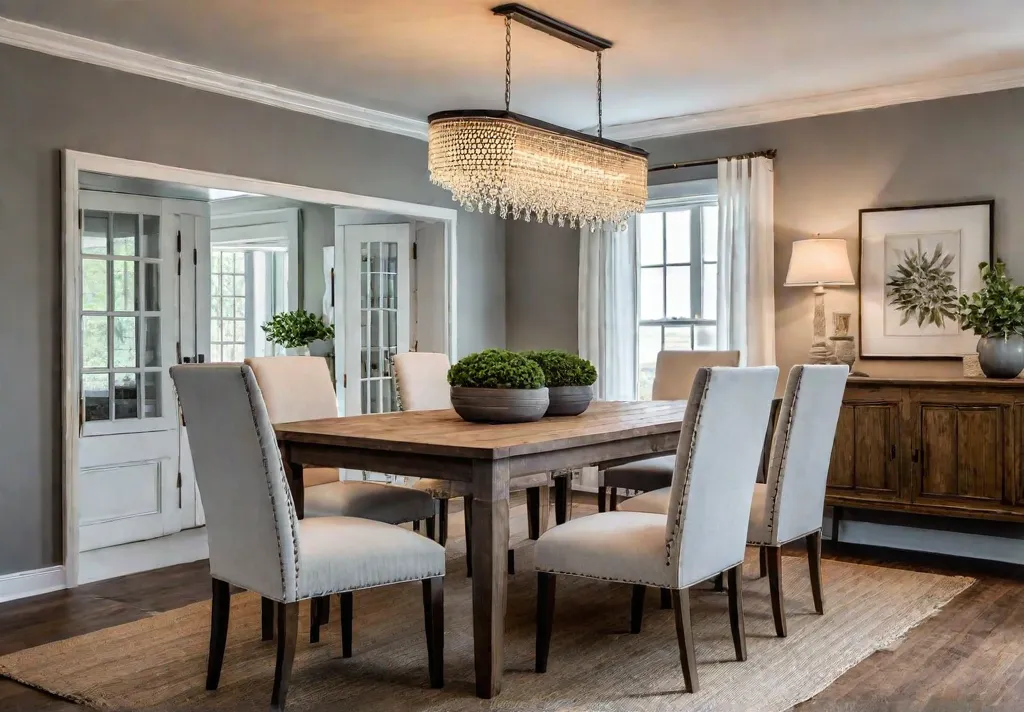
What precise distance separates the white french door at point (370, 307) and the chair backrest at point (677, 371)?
216 centimetres

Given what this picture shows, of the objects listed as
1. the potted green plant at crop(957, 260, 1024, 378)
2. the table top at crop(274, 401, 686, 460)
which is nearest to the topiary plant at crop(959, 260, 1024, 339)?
the potted green plant at crop(957, 260, 1024, 378)

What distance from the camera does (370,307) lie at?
6559 mm

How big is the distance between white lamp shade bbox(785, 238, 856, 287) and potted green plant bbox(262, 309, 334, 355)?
11.9ft

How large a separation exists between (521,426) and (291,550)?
102cm

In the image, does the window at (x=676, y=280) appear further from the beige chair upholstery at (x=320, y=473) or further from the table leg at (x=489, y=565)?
the table leg at (x=489, y=565)

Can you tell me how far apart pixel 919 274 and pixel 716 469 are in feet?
9.78

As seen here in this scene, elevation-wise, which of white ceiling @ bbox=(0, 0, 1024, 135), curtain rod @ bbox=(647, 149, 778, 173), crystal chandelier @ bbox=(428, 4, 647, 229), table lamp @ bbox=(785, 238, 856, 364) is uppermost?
white ceiling @ bbox=(0, 0, 1024, 135)

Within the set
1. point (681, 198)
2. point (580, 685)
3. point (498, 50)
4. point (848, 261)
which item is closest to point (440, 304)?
point (681, 198)

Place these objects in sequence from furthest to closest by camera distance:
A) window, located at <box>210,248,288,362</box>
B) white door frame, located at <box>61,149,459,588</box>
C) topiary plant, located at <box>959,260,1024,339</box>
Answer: window, located at <box>210,248,288,362</box>, topiary plant, located at <box>959,260,1024,339</box>, white door frame, located at <box>61,149,459,588</box>

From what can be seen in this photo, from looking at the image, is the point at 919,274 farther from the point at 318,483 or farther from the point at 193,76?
the point at 193,76

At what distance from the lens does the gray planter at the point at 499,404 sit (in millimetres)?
3336

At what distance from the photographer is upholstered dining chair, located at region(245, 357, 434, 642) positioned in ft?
11.7

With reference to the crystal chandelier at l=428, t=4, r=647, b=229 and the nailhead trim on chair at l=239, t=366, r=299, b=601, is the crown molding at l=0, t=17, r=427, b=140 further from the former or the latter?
the nailhead trim on chair at l=239, t=366, r=299, b=601

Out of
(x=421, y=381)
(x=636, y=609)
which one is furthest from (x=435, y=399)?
(x=636, y=609)
